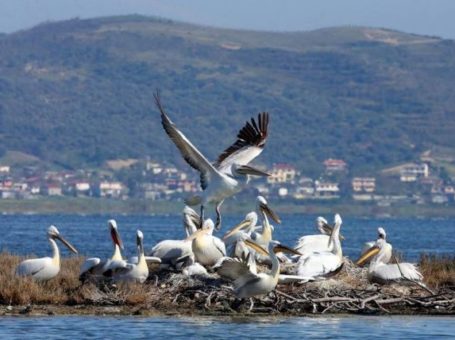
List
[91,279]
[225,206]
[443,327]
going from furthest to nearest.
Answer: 1. [225,206]
2. [91,279]
3. [443,327]

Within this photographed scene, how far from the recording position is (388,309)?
17922 mm

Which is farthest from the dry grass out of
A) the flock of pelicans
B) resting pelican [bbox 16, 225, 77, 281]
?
resting pelican [bbox 16, 225, 77, 281]

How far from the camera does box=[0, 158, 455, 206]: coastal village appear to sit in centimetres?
15075

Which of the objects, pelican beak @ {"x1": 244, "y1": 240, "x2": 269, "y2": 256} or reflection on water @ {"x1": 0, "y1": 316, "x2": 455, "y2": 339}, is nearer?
reflection on water @ {"x1": 0, "y1": 316, "x2": 455, "y2": 339}

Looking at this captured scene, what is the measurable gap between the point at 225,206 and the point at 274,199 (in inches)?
663

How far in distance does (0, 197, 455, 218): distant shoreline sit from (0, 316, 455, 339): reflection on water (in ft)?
355

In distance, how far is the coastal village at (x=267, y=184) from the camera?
15075 cm

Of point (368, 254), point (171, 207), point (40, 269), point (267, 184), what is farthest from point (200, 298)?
point (267, 184)

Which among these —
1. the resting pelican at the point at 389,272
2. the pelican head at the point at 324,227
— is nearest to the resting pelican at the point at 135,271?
the resting pelican at the point at 389,272

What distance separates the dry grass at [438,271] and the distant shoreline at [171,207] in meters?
104

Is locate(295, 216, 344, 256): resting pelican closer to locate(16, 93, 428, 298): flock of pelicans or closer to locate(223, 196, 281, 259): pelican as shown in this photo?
locate(16, 93, 428, 298): flock of pelicans

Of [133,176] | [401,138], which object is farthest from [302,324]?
[401,138]

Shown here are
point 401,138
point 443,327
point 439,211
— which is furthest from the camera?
point 401,138

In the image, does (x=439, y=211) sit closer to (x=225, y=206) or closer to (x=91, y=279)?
(x=225, y=206)
